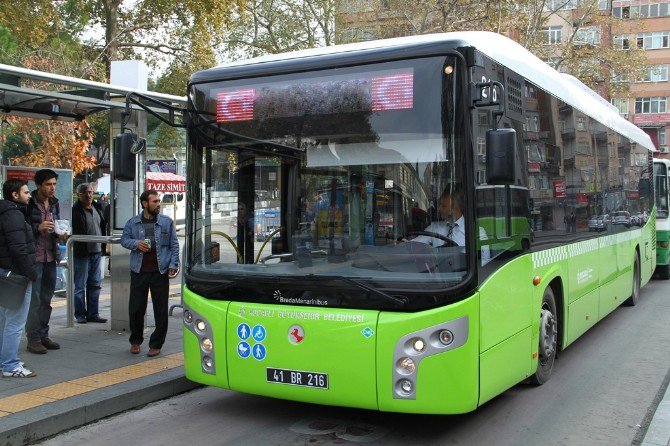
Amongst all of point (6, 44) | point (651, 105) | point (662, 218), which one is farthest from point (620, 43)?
point (6, 44)

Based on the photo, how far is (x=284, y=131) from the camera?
203 inches

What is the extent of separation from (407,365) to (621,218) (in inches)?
263

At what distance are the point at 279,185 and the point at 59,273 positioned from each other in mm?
7509

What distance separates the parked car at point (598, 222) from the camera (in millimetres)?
8055

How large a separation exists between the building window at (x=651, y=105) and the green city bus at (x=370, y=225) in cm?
5941

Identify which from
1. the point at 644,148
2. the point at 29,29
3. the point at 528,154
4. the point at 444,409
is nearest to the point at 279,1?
the point at 29,29

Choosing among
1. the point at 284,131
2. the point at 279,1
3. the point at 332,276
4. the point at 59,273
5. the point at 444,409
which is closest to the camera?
the point at 444,409

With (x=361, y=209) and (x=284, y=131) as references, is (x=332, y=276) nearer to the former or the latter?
(x=361, y=209)

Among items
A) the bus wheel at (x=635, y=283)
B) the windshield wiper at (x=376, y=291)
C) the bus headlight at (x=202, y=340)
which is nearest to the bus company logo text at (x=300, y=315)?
the windshield wiper at (x=376, y=291)

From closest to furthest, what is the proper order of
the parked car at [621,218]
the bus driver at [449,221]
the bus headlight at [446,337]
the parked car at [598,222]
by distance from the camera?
1. the bus headlight at [446,337]
2. the bus driver at [449,221]
3. the parked car at [598,222]
4. the parked car at [621,218]

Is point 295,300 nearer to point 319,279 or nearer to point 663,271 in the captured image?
point 319,279

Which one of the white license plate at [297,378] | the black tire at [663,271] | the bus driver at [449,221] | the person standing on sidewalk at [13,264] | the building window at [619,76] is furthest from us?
the building window at [619,76]

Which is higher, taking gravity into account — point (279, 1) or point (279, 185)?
point (279, 1)

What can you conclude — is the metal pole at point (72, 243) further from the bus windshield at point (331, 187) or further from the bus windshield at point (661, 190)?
the bus windshield at point (661, 190)
